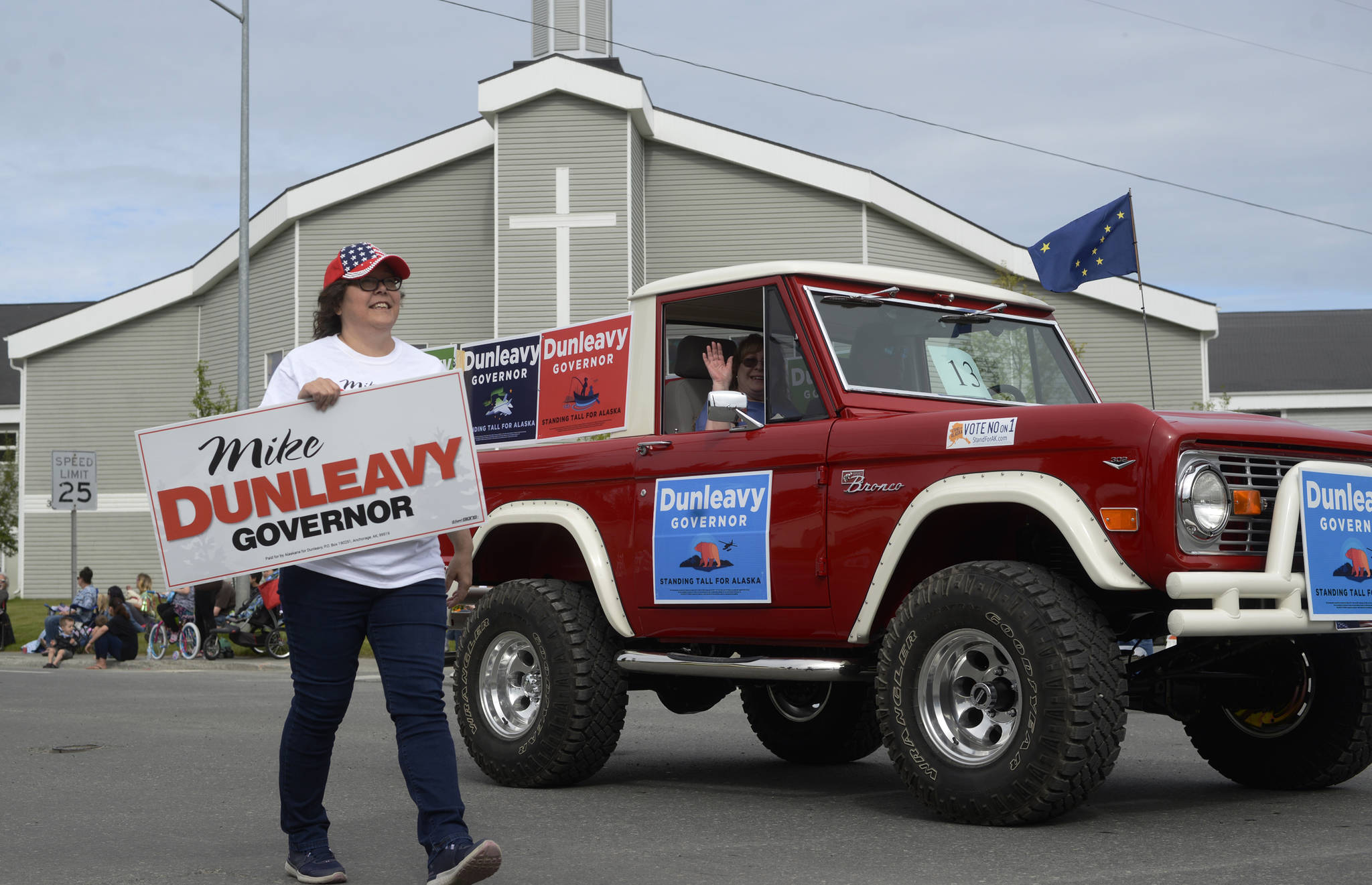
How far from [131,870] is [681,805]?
2413 mm

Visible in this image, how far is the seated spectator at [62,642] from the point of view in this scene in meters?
20.5

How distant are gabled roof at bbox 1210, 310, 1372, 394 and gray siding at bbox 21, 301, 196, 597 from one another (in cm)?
2759

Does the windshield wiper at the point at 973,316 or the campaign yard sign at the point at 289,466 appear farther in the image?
the windshield wiper at the point at 973,316

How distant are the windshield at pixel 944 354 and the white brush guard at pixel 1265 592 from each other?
174 cm

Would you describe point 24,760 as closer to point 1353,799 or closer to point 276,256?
→ point 1353,799

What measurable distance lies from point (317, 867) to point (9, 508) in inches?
1949

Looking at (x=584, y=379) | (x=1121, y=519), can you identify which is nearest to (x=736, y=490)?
(x=584, y=379)

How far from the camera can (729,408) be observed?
6.59 metres

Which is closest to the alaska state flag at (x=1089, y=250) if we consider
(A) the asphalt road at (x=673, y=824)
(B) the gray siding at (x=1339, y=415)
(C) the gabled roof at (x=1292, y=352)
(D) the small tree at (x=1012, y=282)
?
(A) the asphalt road at (x=673, y=824)

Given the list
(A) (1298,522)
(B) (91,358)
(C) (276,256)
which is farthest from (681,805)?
(B) (91,358)

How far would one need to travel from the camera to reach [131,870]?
5285mm

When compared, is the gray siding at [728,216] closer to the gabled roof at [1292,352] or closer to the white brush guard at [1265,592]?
the gabled roof at [1292,352]

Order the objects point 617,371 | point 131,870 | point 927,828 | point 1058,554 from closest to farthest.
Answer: point 131,870
point 927,828
point 1058,554
point 617,371

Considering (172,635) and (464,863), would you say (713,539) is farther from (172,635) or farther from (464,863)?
(172,635)
